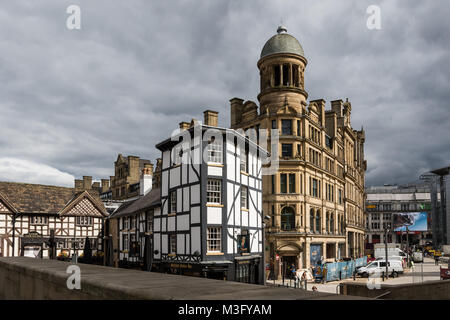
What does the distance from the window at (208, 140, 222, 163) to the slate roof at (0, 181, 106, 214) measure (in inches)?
968

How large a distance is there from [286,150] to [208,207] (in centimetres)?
1870

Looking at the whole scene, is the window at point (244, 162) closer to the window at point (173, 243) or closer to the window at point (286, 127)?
the window at point (173, 243)

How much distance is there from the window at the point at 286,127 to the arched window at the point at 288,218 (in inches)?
318

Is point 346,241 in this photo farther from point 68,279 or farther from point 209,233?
point 68,279

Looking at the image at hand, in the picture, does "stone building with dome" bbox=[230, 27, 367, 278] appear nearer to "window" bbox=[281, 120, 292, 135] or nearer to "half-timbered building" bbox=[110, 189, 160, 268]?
"window" bbox=[281, 120, 292, 135]

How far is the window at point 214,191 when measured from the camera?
1080 inches

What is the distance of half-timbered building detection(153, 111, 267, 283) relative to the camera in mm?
27125

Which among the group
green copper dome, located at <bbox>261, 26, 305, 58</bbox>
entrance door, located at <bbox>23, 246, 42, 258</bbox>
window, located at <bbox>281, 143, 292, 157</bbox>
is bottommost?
entrance door, located at <bbox>23, 246, 42, 258</bbox>

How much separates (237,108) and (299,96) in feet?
24.8

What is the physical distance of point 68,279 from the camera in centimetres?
845

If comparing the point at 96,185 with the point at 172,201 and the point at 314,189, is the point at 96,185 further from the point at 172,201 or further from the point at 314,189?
the point at 172,201

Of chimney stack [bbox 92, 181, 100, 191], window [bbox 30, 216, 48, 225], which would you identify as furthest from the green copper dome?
chimney stack [bbox 92, 181, 100, 191]

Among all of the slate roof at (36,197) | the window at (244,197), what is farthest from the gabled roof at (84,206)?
A: the window at (244,197)

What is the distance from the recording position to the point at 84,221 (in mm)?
46781
